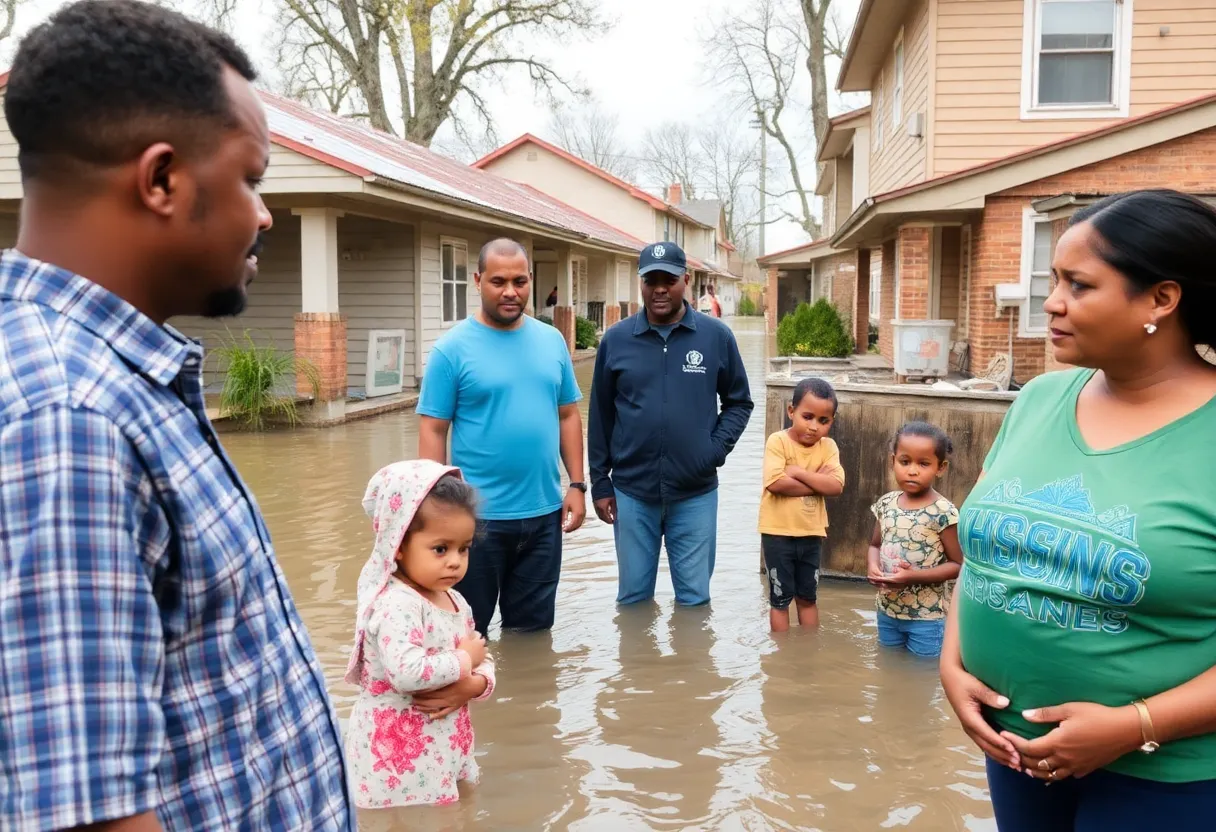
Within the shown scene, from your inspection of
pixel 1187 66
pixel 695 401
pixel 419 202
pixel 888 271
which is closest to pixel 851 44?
pixel 888 271

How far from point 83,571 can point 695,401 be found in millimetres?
4409

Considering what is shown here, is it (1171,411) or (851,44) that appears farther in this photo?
(851,44)

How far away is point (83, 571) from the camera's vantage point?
1.05 meters

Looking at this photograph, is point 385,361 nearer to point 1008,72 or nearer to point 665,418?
point 1008,72

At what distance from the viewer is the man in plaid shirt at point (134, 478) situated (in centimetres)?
104

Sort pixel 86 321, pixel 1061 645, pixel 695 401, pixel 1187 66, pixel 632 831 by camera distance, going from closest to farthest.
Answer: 1. pixel 86 321
2. pixel 1061 645
3. pixel 632 831
4. pixel 695 401
5. pixel 1187 66

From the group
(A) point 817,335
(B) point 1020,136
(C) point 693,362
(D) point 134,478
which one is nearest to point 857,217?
(B) point 1020,136

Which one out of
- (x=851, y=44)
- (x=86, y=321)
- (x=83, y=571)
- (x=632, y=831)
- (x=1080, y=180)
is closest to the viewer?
(x=83, y=571)

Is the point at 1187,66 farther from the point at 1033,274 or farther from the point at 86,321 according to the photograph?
the point at 86,321

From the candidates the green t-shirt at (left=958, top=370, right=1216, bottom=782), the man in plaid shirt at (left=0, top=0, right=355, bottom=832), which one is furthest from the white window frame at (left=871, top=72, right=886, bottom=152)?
the man in plaid shirt at (left=0, top=0, right=355, bottom=832)

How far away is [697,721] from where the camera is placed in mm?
4586

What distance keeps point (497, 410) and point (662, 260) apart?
1238mm

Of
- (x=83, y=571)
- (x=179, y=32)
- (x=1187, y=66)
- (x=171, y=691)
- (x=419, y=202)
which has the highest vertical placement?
(x=1187, y=66)

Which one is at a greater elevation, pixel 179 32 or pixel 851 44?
pixel 851 44
